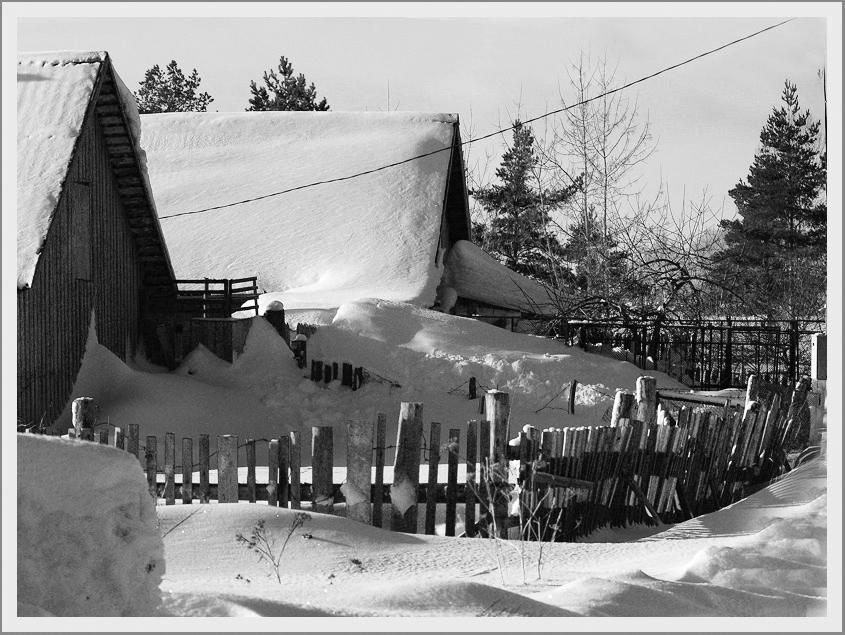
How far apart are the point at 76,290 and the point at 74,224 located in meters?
0.91

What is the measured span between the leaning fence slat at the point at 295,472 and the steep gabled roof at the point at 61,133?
5618mm

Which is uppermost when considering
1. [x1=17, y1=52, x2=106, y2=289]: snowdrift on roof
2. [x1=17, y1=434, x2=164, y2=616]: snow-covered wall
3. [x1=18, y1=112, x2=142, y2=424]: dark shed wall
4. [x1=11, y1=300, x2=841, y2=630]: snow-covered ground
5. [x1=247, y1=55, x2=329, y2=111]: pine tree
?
[x1=247, y1=55, x2=329, y2=111]: pine tree

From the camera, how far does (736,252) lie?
116 ft

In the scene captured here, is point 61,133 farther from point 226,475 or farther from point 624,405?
point 624,405

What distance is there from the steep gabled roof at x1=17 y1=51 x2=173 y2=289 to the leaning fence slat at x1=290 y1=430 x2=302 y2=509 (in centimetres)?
562

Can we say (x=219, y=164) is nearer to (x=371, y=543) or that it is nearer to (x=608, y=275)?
(x=608, y=275)

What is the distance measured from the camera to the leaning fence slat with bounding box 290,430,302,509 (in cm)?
806

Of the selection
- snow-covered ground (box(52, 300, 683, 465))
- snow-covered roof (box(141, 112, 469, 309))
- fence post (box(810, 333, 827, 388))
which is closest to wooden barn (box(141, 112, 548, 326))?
snow-covered roof (box(141, 112, 469, 309))

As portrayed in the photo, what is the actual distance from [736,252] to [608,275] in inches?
485

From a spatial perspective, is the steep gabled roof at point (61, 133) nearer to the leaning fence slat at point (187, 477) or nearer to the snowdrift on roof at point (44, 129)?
the snowdrift on roof at point (44, 129)

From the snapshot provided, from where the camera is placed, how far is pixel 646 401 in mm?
10727

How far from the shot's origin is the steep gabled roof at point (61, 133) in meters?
12.9

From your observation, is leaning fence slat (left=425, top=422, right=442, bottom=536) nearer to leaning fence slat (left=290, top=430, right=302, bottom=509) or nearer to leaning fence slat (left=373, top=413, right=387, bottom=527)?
leaning fence slat (left=373, top=413, right=387, bottom=527)

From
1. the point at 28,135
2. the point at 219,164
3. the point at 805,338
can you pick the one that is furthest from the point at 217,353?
the point at 805,338
